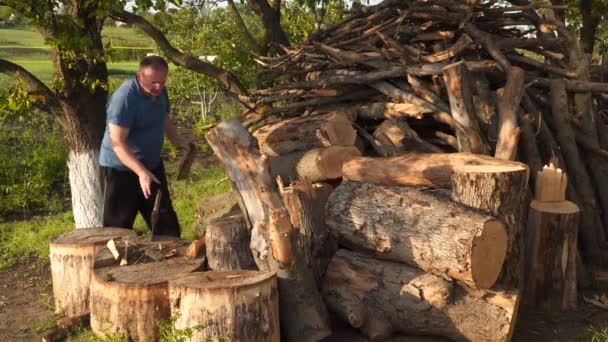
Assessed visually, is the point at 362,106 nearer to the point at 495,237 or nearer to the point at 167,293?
the point at 495,237

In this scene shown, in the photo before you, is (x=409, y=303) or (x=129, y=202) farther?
(x=129, y=202)

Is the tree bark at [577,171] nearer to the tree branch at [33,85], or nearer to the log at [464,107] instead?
the log at [464,107]

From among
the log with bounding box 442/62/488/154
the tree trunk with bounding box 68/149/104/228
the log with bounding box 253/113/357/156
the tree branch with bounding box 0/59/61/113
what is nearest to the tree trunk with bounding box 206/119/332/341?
the log with bounding box 253/113/357/156

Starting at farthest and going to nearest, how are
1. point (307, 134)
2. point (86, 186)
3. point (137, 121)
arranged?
point (86, 186)
point (307, 134)
point (137, 121)

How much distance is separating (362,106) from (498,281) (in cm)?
251

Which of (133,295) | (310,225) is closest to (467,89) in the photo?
(310,225)

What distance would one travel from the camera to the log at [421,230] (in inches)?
179

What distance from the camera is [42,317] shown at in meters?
5.74

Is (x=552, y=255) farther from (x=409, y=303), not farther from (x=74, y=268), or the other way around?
(x=74, y=268)

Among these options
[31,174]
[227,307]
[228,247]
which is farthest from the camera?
[31,174]

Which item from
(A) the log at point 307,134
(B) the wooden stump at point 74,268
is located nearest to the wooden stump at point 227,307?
(B) the wooden stump at point 74,268

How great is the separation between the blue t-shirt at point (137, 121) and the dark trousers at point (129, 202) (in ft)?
0.32

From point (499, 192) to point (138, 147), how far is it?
2.84 m

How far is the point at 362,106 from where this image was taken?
267 inches
